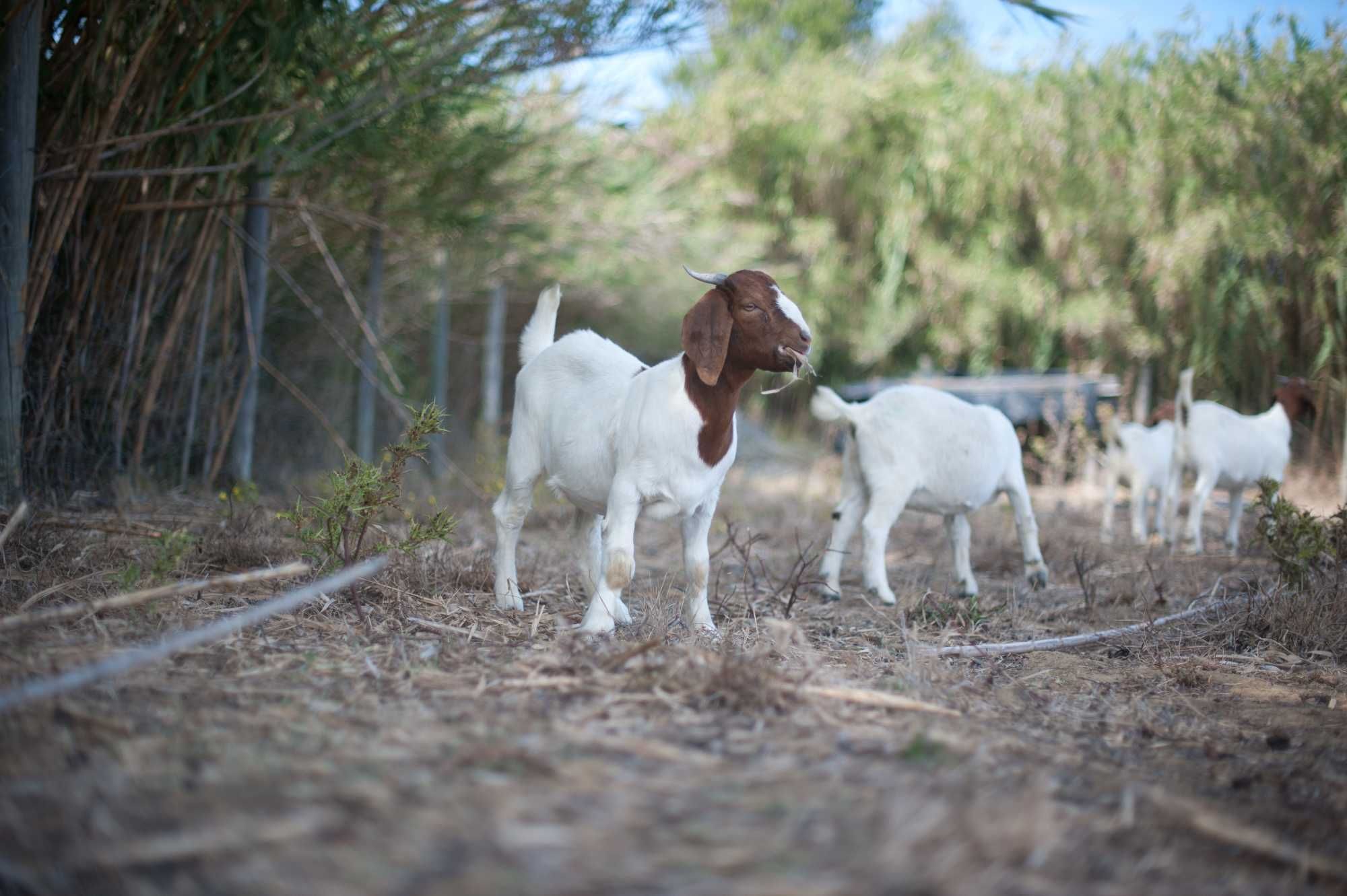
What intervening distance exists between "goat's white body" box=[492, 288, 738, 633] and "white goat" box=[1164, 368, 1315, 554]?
525 cm

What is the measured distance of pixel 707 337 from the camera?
11.9 ft

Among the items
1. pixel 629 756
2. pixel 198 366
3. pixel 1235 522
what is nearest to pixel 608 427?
pixel 629 756

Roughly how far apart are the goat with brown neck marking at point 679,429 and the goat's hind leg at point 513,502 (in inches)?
7.5

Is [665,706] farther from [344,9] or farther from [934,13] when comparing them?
[934,13]

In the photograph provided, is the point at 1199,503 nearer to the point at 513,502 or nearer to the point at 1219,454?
the point at 1219,454

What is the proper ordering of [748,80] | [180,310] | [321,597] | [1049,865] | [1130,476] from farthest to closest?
[748,80]
[1130,476]
[180,310]
[321,597]
[1049,865]

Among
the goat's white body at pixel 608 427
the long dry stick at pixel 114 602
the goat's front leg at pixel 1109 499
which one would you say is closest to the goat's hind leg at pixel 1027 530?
the goat's white body at pixel 608 427

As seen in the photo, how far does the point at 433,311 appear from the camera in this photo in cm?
1211

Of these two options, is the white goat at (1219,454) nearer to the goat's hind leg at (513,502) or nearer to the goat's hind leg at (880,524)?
the goat's hind leg at (880,524)

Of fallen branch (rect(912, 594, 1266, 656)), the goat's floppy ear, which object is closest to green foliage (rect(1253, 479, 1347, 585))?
fallen branch (rect(912, 594, 1266, 656))

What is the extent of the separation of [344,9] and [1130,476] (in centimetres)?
736

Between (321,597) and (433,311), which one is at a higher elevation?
(433,311)

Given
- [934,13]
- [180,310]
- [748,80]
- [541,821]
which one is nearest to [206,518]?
[180,310]

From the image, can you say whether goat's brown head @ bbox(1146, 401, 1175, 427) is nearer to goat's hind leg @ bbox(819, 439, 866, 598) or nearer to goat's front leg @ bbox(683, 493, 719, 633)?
goat's hind leg @ bbox(819, 439, 866, 598)
